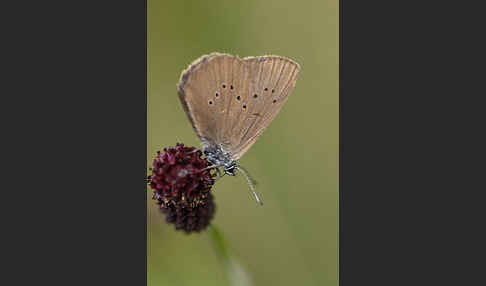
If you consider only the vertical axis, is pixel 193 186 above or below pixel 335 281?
above

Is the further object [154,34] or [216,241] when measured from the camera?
[154,34]

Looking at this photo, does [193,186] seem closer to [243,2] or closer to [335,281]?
[335,281]

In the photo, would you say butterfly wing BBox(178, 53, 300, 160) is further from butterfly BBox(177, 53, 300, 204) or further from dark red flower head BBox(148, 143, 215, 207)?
dark red flower head BBox(148, 143, 215, 207)

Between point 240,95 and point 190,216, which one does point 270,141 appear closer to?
point 240,95

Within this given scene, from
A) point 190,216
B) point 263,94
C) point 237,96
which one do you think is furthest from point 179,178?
point 263,94

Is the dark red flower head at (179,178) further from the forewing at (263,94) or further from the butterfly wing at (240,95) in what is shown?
the forewing at (263,94)

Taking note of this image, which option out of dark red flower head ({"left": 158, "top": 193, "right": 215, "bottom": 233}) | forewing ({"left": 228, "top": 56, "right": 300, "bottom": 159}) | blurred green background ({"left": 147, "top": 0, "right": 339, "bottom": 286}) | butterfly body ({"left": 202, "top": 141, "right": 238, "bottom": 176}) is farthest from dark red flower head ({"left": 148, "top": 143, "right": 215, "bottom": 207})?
blurred green background ({"left": 147, "top": 0, "right": 339, "bottom": 286})

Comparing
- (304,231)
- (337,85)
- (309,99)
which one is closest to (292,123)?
(309,99)
